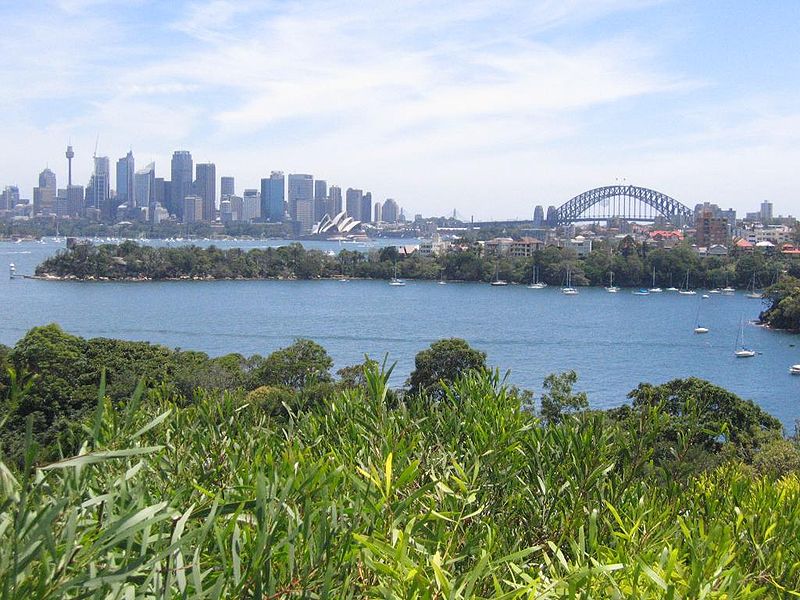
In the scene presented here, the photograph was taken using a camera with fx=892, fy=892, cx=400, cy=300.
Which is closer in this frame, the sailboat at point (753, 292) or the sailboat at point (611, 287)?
the sailboat at point (753, 292)

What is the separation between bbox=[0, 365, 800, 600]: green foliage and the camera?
49.4 inches

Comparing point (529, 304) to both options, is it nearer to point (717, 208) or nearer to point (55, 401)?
point (55, 401)

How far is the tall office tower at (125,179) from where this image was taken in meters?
93.7

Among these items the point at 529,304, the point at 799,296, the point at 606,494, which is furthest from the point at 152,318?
the point at 606,494

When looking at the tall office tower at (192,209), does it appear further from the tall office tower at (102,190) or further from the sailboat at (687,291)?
the sailboat at (687,291)

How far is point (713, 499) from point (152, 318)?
21642 millimetres

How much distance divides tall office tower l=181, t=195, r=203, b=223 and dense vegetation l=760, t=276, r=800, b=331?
68541 mm

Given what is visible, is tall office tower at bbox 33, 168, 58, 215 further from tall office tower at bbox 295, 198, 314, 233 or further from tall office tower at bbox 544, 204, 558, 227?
tall office tower at bbox 544, 204, 558, 227

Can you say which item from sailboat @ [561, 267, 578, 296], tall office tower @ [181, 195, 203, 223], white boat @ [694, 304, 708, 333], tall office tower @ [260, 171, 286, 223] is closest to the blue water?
white boat @ [694, 304, 708, 333]

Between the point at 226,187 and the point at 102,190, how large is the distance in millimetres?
15605

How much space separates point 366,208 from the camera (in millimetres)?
99188

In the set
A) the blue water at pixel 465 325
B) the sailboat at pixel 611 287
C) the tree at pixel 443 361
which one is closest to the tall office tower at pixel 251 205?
the blue water at pixel 465 325

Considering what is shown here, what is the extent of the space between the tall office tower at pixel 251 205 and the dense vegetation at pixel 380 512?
94.0 m

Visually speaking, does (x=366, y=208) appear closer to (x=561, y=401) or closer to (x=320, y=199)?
(x=320, y=199)
